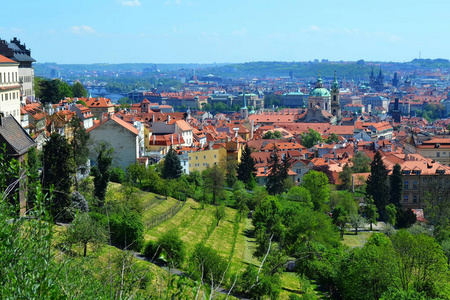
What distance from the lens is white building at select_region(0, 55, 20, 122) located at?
41.0 meters

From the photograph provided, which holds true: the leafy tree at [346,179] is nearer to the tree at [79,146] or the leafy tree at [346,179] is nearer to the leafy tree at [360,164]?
the leafy tree at [360,164]

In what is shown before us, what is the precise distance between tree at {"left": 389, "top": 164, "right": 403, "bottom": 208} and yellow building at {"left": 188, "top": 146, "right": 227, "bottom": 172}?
14.4 meters

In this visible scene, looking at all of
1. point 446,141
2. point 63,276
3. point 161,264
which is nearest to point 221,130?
point 446,141

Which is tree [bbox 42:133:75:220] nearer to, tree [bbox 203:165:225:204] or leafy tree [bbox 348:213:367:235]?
tree [bbox 203:165:225:204]

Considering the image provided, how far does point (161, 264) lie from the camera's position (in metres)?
27.7

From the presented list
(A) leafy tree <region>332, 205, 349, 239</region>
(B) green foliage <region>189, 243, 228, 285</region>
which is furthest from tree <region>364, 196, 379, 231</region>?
(B) green foliage <region>189, 243, 228, 285</region>

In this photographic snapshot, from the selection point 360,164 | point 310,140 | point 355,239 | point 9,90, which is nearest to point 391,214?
point 355,239

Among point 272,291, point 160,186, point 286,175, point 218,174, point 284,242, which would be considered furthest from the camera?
point 286,175

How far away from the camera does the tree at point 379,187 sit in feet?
159

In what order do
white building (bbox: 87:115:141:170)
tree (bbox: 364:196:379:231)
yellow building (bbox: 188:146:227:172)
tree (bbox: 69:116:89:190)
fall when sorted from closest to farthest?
tree (bbox: 69:116:89:190) < tree (bbox: 364:196:379:231) < white building (bbox: 87:115:141:170) < yellow building (bbox: 188:146:227:172)

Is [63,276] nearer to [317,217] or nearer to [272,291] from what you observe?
[272,291]

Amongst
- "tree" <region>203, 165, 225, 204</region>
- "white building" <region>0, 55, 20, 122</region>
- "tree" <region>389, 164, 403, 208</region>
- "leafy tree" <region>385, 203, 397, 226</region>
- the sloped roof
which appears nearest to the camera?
the sloped roof

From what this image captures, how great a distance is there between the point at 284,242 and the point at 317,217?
3.74 metres

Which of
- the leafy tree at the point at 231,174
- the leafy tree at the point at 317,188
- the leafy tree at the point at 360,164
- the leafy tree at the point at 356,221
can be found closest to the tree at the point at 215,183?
the leafy tree at the point at 231,174
